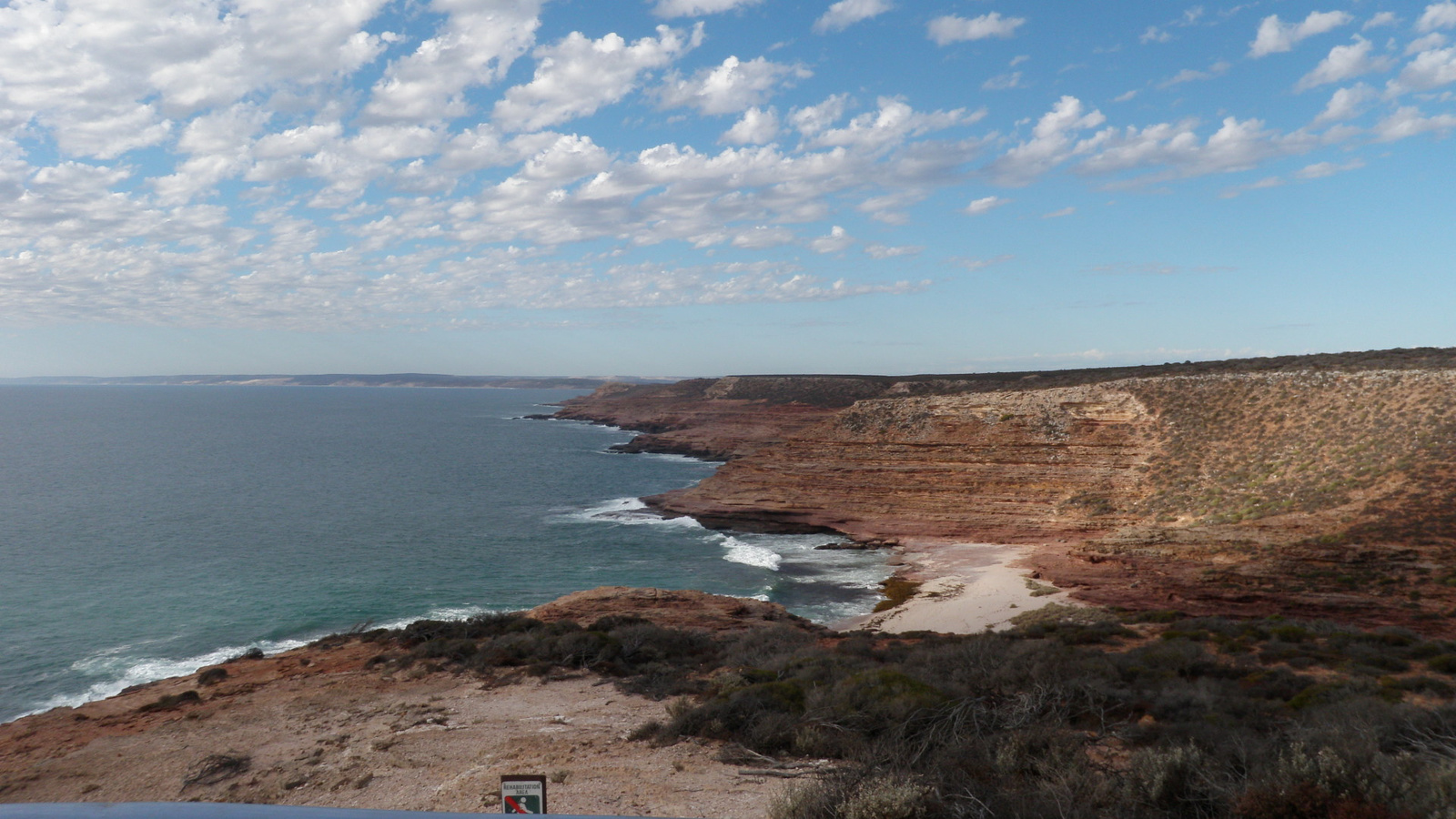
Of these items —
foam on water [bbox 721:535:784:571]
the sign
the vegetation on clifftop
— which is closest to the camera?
the sign

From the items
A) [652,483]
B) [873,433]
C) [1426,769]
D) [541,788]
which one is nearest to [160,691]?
[541,788]

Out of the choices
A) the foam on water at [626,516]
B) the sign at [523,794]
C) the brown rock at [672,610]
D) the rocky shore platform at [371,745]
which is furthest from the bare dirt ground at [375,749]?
the foam on water at [626,516]

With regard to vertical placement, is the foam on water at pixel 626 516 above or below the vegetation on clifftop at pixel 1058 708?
below

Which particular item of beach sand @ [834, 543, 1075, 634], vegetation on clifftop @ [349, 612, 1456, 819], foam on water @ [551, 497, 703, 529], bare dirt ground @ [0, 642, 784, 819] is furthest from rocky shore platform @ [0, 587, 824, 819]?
foam on water @ [551, 497, 703, 529]

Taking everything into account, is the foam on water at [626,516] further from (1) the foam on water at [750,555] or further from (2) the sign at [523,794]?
(2) the sign at [523,794]

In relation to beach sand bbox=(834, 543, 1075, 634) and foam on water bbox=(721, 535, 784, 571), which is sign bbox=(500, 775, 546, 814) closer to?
beach sand bbox=(834, 543, 1075, 634)

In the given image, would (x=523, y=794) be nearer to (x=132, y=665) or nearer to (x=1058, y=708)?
(x=1058, y=708)
